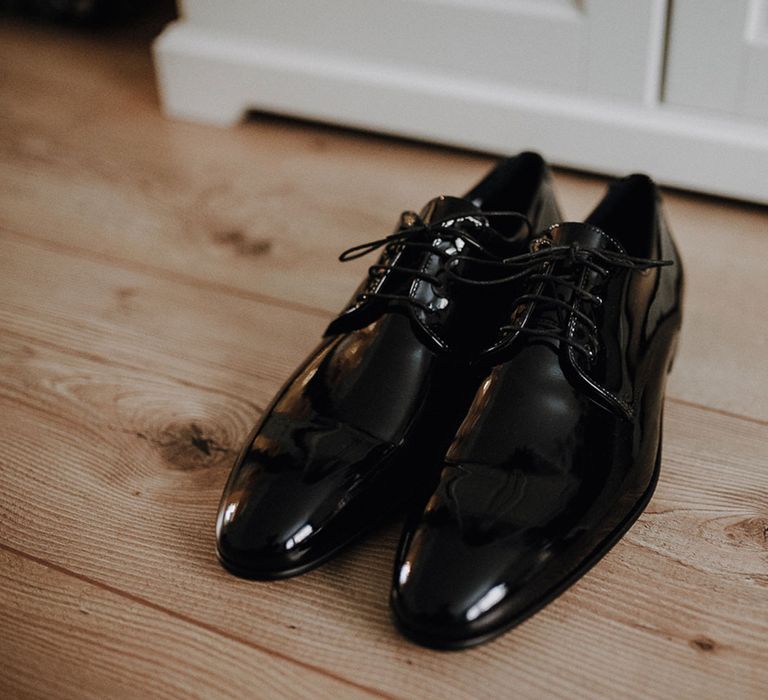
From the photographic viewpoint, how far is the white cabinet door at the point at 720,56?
94 centimetres

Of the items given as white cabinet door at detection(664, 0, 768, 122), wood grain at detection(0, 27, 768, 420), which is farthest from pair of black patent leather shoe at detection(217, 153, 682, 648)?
white cabinet door at detection(664, 0, 768, 122)

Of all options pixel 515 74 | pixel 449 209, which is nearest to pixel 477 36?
pixel 515 74

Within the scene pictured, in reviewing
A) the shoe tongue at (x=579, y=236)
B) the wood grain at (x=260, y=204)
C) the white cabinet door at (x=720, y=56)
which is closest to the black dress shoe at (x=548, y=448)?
the shoe tongue at (x=579, y=236)

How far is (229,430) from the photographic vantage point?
0.79 metres

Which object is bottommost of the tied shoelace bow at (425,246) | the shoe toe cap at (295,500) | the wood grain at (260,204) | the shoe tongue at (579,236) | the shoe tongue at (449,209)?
the wood grain at (260,204)

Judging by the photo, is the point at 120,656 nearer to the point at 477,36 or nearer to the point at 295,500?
the point at 295,500

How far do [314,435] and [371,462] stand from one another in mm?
43

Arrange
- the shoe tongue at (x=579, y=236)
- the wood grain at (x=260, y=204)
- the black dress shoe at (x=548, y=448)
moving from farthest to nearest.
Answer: the wood grain at (x=260, y=204), the shoe tongue at (x=579, y=236), the black dress shoe at (x=548, y=448)

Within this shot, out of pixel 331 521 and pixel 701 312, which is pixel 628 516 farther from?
pixel 701 312

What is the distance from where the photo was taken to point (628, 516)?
25.7 inches

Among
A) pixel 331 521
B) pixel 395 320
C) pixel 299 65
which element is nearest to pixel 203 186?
pixel 299 65

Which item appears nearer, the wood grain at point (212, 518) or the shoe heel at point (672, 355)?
the wood grain at point (212, 518)

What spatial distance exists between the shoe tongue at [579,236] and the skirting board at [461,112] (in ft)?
1.26

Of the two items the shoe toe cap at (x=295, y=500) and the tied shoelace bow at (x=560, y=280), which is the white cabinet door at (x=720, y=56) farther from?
the shoe toe cap at (x=295, y=500)
